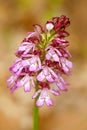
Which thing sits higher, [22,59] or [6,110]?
[22,59]

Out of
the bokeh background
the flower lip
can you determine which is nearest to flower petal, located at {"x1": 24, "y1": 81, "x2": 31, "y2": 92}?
the flower lip

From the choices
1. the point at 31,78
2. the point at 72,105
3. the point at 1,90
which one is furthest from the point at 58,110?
the point at 31,78

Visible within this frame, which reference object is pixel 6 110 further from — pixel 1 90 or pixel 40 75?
pixel 40 75

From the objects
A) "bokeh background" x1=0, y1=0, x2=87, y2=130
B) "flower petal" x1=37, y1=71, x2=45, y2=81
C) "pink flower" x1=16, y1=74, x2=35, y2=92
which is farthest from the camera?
"bokeh background" x1=0, y1=0, x2=87, y2=130

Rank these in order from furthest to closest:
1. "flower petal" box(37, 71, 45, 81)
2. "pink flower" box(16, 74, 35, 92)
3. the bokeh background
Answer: the bokeh background
"pink flower" box(16, 74, 35, 92)
"flower petal" box(37, 71, 45, 81)

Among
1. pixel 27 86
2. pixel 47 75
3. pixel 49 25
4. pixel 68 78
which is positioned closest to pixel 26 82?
pixel 27 86

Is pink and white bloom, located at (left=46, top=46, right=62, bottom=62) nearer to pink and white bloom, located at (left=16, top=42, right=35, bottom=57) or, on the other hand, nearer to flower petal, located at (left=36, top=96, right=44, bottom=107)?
pink and white bloom, located at (left=16, top=42, right=35, bottom=57)
